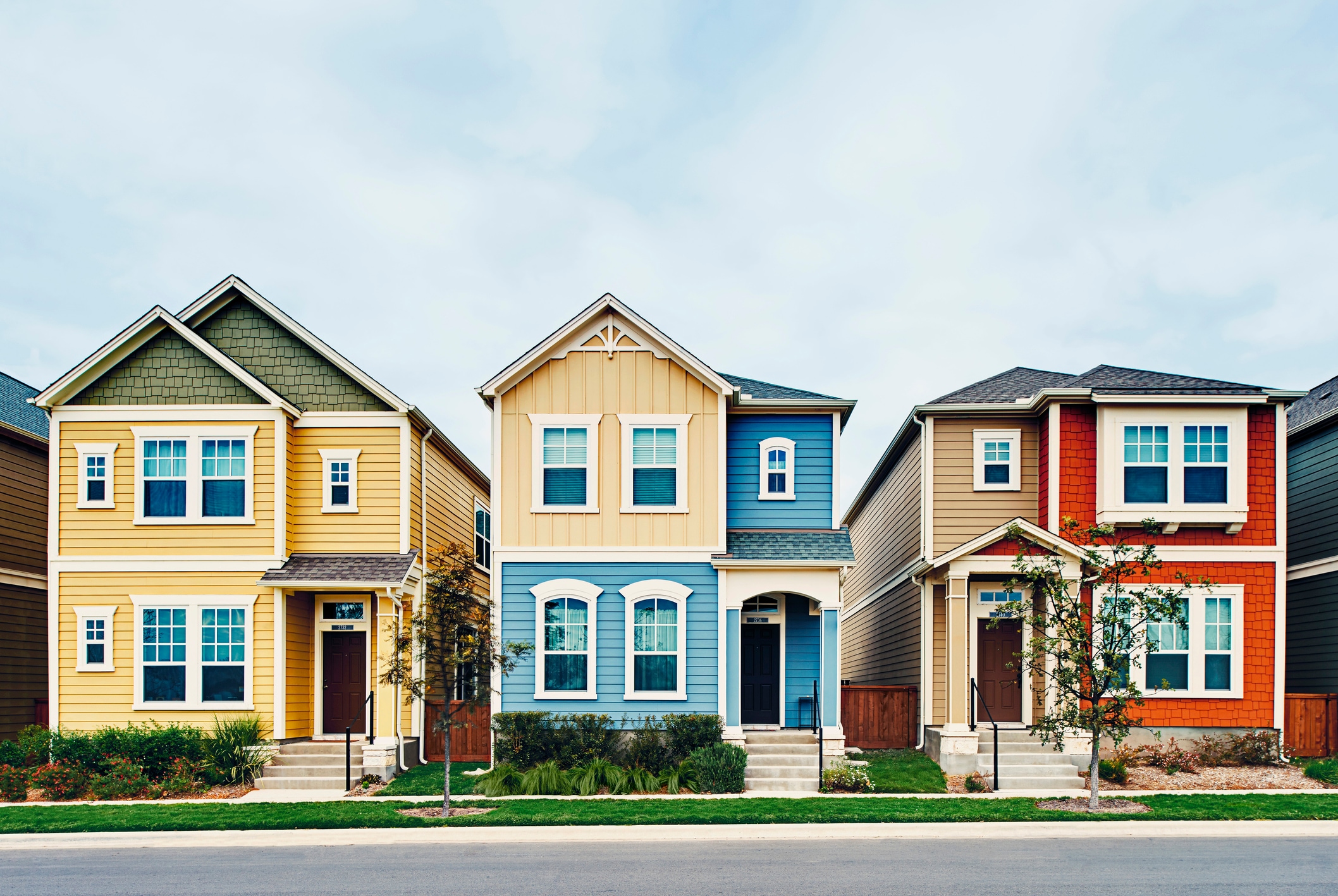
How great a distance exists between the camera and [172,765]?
18547mm

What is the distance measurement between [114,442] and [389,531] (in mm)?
5690

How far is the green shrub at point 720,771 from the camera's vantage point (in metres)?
17.6

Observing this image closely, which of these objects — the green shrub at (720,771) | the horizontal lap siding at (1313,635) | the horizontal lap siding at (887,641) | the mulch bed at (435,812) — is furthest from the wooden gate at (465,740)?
the horizontal lap siding at (1313,635)

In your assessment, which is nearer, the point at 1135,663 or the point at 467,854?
the point at 467,854

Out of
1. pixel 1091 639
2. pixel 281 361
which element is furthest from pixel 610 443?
pixel 1091 639

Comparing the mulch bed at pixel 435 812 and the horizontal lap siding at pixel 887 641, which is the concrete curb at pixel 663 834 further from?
the horizontal lap siding at pixel 887 641

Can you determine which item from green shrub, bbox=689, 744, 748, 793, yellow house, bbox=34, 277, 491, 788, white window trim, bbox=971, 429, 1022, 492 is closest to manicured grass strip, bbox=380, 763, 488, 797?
yellow house, bbox=34, 277, 491, 788

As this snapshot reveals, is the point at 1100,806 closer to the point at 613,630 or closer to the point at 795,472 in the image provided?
the point at 795,472

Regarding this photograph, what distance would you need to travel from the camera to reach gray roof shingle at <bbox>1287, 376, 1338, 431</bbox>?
2302 cm

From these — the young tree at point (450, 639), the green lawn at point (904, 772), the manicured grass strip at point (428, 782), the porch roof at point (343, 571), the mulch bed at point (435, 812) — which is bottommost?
the manicured grass strip at point (428, 782)

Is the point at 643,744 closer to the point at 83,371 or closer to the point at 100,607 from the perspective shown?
the point at 100,607

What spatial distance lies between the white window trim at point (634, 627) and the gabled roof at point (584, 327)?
4000mm

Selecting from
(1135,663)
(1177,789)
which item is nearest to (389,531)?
(1135,663)

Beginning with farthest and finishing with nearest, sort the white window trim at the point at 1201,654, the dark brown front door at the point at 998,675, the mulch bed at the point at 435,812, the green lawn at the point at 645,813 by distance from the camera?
the dark brown front door at the point at 998,675 < the white window trim at the point at 1201,654 < the mulch bed at the point at 435,812 < the green lawn at the point at 645,813
